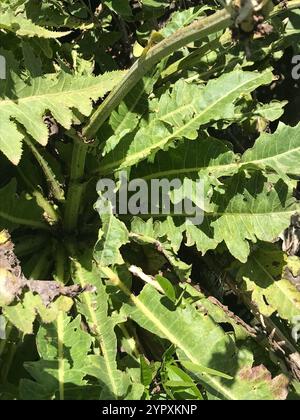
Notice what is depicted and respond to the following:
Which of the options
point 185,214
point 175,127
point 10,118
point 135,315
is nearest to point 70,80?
point 10,118

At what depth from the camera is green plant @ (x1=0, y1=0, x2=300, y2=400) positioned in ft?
4.81

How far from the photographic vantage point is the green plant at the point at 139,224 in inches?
57.7

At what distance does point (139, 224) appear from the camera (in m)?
1.73

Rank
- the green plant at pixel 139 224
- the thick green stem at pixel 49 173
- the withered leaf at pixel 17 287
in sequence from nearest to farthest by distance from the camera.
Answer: the withered leaf at pixel 17 287 → the green plant at pixel 139 224 → the thick green stem at pixel 49 173

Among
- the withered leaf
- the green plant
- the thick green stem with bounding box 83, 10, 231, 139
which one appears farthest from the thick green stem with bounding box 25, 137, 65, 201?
the withered leaf

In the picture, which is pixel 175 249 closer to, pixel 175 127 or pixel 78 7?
pixel 175 127

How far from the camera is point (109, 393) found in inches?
54.7

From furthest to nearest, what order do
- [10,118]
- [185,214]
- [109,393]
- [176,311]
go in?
[185,214] < [176,311] < [10,118] < [109,393]

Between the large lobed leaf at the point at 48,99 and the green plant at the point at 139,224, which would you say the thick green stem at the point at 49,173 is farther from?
the large lobed leaf at the point at 48,99

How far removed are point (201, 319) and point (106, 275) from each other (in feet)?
0.95

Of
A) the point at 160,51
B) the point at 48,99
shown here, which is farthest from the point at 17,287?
the point at 160,51

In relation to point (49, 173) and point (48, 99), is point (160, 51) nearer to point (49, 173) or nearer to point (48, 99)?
point (48, 99)

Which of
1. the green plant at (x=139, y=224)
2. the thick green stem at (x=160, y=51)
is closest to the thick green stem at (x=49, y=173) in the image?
the green plant at (x=139, y=224)

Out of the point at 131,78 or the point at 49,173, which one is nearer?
the point at 131,78
